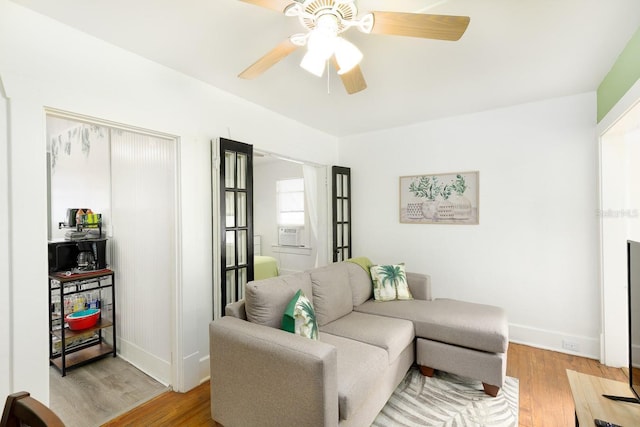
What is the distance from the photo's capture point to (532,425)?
1900mm

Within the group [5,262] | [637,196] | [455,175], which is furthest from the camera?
[455,175]

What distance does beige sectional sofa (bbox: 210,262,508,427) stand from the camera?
1.49 m

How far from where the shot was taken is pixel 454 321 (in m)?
2.31

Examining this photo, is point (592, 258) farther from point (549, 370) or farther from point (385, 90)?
point (385, 90)

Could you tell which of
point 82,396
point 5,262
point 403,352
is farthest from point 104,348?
point 403,352

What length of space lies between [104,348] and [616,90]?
4.93 meters

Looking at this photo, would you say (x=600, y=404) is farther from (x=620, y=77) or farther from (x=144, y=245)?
(x=144, y=245)

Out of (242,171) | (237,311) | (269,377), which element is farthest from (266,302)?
(242,171)

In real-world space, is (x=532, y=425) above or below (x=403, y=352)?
below

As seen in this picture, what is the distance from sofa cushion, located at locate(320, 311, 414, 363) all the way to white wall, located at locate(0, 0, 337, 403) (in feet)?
3.72

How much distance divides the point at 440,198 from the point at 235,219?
7.65 feet

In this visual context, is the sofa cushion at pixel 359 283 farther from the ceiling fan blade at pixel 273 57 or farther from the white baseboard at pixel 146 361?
the ceiling fan blade at pixel 273 57

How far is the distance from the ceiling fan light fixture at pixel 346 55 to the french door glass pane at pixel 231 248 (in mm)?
1635

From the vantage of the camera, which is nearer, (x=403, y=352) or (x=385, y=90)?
(x=403, y=352)
